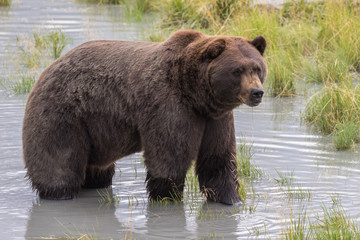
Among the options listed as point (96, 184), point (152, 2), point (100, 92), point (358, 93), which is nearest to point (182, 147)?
point (100, 92)

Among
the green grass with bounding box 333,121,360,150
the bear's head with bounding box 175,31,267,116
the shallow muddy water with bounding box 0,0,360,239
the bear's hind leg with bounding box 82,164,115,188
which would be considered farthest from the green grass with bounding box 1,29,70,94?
the bear's head with bounding box 175,31,267,116

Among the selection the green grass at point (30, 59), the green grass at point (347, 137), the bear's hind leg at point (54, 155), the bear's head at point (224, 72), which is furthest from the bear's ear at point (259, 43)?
the green grass at point (30, 59)

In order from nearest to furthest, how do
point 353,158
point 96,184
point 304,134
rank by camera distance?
point 96,184
point 353,158
point 304,134

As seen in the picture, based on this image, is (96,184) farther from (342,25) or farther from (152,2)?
(152,2)

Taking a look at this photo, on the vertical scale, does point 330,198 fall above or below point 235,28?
below

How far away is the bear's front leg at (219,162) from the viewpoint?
604cm

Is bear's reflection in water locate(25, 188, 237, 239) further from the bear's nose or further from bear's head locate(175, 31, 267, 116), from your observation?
the bear's nose

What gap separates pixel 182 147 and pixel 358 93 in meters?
3.34

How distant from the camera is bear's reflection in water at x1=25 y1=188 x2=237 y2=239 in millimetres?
5430

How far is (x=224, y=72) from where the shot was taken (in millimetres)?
5641

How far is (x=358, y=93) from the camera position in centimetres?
841

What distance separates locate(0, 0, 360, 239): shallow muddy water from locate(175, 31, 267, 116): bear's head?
874mm

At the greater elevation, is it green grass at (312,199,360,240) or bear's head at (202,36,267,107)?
bear's head at (202,36,267,107)

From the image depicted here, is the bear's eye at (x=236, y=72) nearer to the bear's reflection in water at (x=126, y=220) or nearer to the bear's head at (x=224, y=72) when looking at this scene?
the bear's head at (x=224, y=72)
